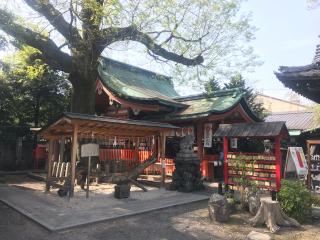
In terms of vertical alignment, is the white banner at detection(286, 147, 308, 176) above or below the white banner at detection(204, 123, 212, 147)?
below

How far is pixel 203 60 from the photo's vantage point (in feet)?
54.7

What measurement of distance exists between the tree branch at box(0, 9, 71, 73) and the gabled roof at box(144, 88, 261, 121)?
6.18m

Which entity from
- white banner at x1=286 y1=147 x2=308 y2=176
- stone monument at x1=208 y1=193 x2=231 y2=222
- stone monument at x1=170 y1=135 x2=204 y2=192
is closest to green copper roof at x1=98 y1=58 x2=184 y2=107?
stone monument at x1=170 y1=135 x2=204 y2=192

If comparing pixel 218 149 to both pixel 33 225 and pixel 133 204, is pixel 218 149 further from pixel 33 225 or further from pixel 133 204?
pixel 33 225

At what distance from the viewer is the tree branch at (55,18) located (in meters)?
13.5

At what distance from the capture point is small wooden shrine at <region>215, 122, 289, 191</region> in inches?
383

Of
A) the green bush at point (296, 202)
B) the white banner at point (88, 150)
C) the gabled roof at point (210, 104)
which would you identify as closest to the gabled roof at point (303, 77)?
the green bush at point (296, 202)

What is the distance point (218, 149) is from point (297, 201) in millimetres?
11287

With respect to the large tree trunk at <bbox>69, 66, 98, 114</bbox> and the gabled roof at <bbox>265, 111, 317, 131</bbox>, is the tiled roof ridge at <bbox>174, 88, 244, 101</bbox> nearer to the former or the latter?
the large tree trunk at <bbox>69, 66, 98, 114</bbox>

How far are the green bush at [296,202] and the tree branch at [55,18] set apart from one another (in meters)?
11.2

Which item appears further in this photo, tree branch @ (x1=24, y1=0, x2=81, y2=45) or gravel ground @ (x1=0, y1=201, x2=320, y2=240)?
tree branch @ (x1=24, y1=0, x2=81, y2=45)

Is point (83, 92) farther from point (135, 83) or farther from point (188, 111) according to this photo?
point (135, 83)

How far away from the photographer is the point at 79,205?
10.1 metres

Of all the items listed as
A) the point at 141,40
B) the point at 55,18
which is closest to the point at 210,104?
the point at 141,40
